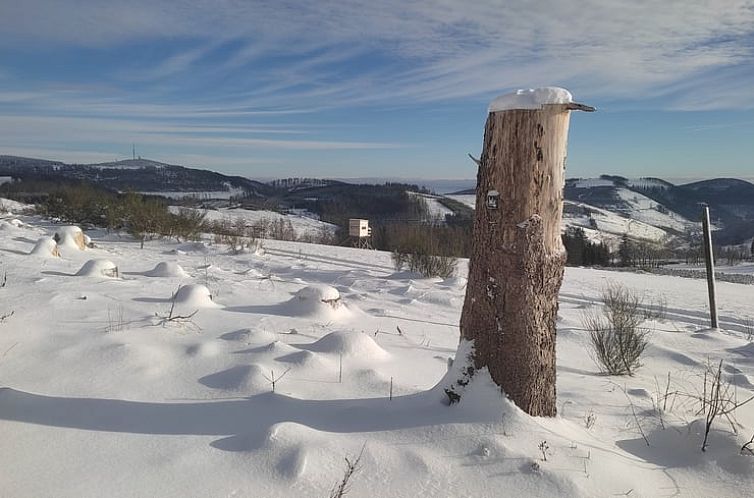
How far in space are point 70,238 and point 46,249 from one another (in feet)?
6.22

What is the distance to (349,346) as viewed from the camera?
3516 millimetres

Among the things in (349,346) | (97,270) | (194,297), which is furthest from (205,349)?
(97,270)

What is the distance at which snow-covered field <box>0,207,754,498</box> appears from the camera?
1973mm

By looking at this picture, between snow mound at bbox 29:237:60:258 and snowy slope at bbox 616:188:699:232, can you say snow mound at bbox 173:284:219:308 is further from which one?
snowy slope at bbox 616:188:699:232

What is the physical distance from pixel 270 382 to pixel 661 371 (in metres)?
3.46

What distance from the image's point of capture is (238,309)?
4.97 m

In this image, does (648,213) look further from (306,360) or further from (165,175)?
(306,360)

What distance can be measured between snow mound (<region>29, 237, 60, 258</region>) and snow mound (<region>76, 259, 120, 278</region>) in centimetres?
196

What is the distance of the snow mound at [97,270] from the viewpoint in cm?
598

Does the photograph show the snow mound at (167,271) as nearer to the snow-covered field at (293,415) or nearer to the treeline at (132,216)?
the snow-covered field at (293,415)

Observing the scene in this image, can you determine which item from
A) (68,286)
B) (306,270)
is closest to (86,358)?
(68,286)

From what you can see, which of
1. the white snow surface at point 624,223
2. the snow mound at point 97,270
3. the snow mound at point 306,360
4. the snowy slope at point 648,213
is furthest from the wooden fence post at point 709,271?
the snowy slope at point 648,213

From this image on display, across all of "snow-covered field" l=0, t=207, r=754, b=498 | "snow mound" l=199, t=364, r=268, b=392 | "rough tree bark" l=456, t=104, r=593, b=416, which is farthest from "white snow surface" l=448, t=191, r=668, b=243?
"snow mound" l=199, t=364, r=268, b=392

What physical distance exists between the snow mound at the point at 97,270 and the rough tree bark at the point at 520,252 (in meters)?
5.30
